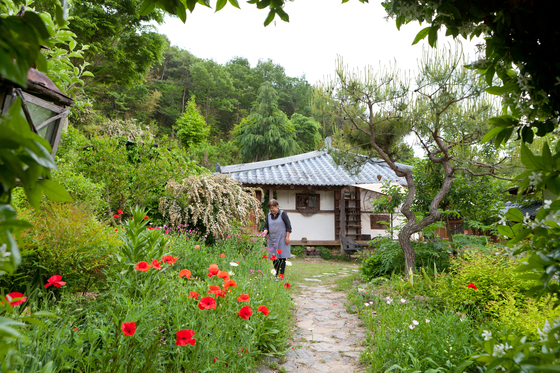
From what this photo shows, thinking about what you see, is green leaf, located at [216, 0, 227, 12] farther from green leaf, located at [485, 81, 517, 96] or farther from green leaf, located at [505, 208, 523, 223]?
green leaf, located at [505, 208, 523, 223]

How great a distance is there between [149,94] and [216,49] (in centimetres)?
1185

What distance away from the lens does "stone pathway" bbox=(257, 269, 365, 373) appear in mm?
3041

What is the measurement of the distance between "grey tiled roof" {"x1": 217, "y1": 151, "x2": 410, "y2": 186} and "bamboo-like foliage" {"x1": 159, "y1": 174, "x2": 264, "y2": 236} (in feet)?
15.8

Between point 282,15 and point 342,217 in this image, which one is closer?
point 282,15

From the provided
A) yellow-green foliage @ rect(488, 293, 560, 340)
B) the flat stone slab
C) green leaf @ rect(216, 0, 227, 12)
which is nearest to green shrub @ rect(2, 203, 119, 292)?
the flat stone slab

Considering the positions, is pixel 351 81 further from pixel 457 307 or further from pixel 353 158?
pixel 457 307

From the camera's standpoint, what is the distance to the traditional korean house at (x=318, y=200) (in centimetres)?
1270

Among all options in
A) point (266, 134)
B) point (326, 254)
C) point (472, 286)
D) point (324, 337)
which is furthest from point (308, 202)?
point (472, 286)

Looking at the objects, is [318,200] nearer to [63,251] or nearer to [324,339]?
[324,339]

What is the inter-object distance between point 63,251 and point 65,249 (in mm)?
22

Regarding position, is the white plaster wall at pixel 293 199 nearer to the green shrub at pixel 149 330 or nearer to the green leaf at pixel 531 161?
the green shrub at pixel 149 330

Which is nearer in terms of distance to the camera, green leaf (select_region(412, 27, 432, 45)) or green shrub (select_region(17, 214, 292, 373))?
green leaf (select_region(412, 27, 432, 45))

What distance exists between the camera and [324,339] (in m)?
3.72

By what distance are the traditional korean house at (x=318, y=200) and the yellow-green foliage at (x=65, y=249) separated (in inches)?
358
